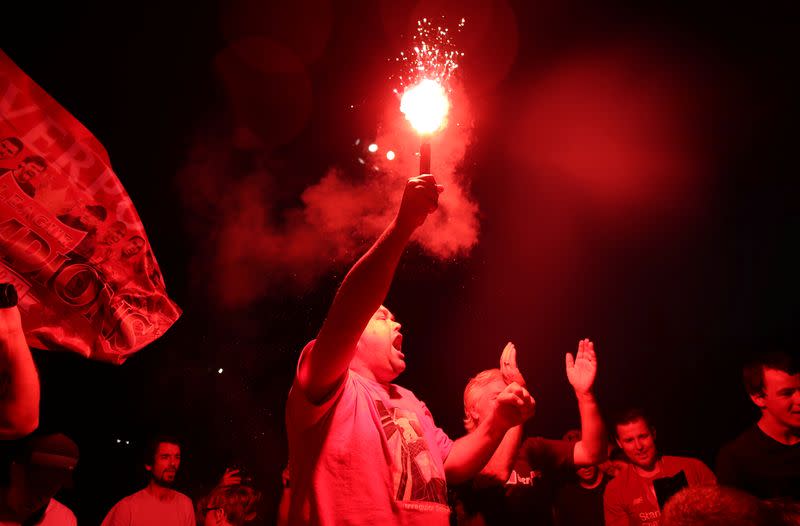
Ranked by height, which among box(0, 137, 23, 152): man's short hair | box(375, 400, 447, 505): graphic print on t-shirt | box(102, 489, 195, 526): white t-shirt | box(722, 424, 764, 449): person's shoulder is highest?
box(0, 137, 23, 152): man's short hair

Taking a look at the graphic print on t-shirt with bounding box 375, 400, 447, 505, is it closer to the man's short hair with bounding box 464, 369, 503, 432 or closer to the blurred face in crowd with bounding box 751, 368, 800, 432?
the man's short hair with bounding box 464, 369, 503, 432

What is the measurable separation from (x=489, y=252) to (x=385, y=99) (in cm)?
344

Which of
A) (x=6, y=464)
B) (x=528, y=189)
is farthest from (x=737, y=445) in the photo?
(x=6, y=464)

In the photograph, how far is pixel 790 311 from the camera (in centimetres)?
775

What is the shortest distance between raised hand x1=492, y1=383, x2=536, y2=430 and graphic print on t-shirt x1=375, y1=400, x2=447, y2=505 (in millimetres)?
381

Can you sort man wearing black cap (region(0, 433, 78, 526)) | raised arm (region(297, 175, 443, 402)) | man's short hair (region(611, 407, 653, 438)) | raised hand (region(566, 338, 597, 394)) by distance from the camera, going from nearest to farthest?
1. raised arm (region(297, 175, 443, 402))
2. man wearing black cap (region(0, 433, 78, 526))
3. raised hand (region(566, 338, 597, 394))
4. man's short hair (region(611, 407, 653, 438))

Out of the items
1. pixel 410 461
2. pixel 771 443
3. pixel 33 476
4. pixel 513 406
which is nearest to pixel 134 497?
pixel 33 476

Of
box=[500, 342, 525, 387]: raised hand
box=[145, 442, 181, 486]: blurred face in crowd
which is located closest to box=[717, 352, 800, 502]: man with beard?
box=[500, 342, 525, 387]: raised hand

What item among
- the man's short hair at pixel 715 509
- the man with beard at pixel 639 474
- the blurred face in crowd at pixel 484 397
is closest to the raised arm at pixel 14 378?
the man's short hair at pixel 715 509

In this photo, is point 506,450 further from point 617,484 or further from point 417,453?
point 617,484

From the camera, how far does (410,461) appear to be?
2266 mm

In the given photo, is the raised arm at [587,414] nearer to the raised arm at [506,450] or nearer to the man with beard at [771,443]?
the raised arm at [506,450]

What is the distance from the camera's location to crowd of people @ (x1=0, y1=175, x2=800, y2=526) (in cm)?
192

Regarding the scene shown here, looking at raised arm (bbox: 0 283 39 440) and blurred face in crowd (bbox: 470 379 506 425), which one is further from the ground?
blurred face in crowd (bbox: 470 379 506 425)
